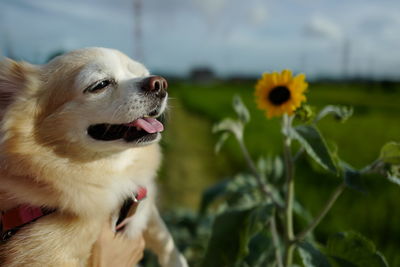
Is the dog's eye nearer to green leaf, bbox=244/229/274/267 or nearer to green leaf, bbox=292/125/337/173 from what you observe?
green leaf, bbox=292/125/337/173

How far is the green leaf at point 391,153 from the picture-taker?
1.36m

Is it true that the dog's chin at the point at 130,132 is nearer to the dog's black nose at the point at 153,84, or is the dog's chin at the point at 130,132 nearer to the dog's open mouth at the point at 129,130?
the dog's open mouth at the point at 129,130

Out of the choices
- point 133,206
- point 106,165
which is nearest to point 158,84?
point 106,165

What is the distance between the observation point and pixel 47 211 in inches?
60.5

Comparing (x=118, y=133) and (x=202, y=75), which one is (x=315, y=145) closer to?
(x=118, y=133)

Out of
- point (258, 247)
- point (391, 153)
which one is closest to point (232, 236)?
point (258, 247)

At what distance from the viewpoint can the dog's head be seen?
1499mm

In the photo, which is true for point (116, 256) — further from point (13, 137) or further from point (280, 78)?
point (280, 78)

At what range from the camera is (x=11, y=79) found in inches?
65.0

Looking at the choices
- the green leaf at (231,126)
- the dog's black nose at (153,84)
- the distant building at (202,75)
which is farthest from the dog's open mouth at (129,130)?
the distant building at (202,75)

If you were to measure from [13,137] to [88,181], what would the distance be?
14.5 inches

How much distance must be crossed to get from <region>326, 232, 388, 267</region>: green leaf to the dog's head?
0.90 metres

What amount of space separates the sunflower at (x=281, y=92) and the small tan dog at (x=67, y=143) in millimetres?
444

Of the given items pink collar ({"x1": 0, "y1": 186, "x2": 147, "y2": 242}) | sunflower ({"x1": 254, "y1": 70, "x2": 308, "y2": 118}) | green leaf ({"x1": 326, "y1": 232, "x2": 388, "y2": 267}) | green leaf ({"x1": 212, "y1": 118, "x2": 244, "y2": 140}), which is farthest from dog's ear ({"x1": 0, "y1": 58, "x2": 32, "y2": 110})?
green leaf ({"x1": 326, "y1": 232, "x2": 388, "y2": 267})
